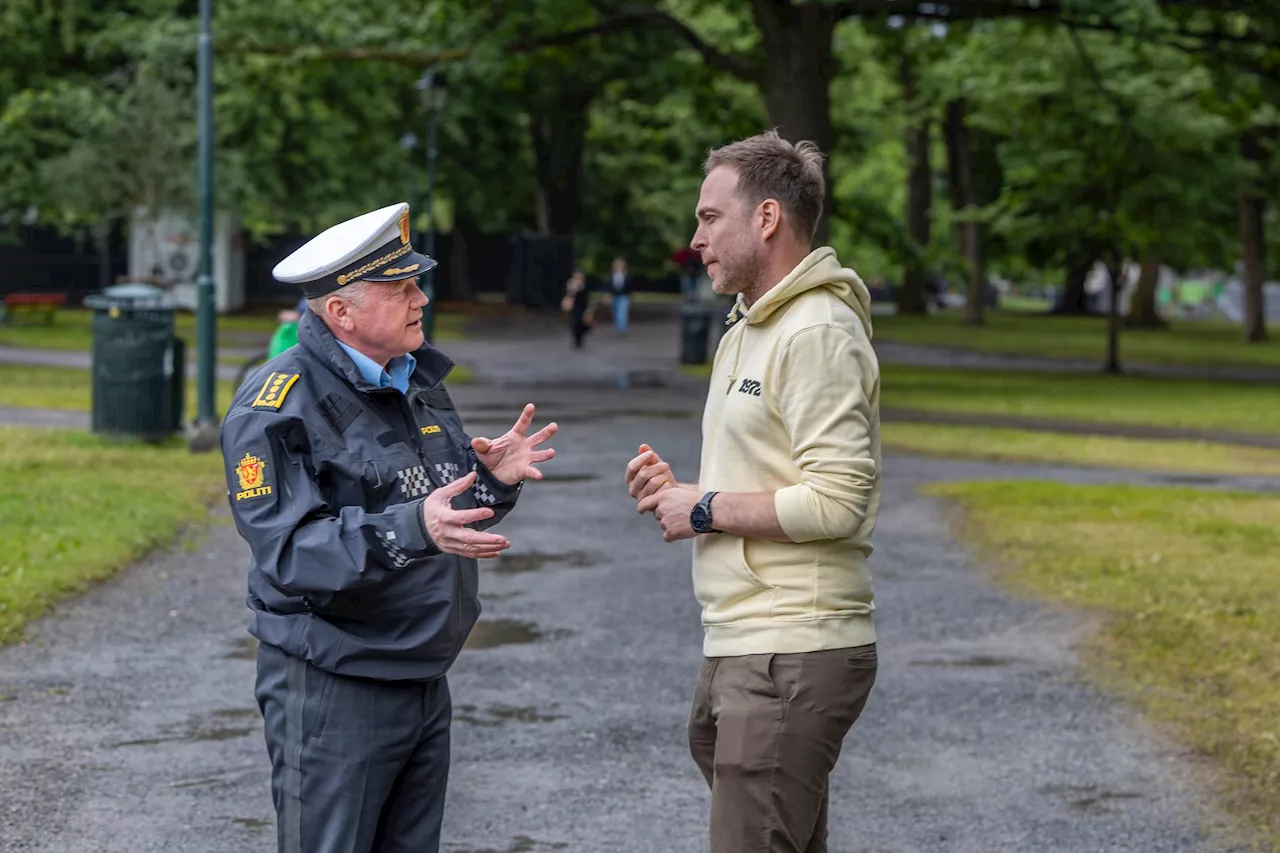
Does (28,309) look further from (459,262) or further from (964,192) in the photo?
(964,192)

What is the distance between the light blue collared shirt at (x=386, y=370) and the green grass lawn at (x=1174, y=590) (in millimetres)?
3547

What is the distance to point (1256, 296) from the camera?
173 feet

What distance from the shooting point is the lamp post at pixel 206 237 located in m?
17.8

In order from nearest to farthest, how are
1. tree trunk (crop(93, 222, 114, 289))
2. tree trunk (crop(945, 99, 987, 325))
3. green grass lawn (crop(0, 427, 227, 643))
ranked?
green grass lawn (crop(0, 427, 227, 643)) → tree trunk (crop(93, 222, 114, 289)) → tree trunk (crop(945, 99, 987, 325))

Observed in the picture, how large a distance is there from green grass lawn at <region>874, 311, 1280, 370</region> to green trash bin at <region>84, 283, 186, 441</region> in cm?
2706

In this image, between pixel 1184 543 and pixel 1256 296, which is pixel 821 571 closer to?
pixel 1184 543

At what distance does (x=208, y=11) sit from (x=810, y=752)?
1538cm

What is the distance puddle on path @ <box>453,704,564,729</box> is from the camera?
25.1ft

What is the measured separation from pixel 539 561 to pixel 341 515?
7.96 metres

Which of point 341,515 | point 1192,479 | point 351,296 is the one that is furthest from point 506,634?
point 1192,479

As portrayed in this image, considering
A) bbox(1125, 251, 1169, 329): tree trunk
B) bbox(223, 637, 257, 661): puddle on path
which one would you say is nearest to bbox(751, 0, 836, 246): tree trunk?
bbox(223, 637, 257, 661): puddle on path

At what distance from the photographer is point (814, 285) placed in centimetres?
411

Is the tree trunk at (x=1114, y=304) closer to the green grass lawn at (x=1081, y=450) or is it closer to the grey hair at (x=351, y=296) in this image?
the green grass lawn at (x=1081, y=450)

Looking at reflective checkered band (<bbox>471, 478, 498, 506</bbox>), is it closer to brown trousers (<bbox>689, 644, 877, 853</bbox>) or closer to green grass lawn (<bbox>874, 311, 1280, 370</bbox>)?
brown trousers (<bbox>689, 644, 877, 853</bbox>)
